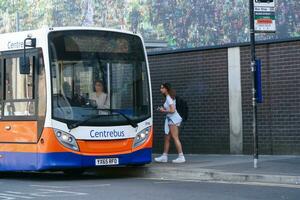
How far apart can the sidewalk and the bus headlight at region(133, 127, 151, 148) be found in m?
0.69

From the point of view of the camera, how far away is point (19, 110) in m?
14.0

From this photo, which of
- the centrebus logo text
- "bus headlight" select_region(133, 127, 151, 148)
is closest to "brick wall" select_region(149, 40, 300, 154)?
"bus headlight" select_region(133, 127, 151, 148)

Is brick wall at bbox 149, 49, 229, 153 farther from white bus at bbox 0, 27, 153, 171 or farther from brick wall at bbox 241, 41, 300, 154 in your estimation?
white bus at bbox 0, 27, 153, 171

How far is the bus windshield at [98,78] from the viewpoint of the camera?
13.6 metres

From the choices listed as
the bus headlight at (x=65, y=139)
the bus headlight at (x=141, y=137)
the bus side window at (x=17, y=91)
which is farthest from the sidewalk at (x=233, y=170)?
the bus side window at (x=17, y=91)

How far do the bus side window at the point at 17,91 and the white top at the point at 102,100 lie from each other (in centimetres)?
125

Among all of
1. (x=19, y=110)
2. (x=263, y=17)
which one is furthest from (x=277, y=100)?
(x=19, y=110)

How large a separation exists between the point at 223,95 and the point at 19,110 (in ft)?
19.3

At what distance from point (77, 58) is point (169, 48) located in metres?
5.94

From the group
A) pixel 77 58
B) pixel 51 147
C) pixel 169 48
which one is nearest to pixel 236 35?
pixel 169 48

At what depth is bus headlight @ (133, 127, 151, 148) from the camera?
47.0ft

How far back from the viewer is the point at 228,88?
17531 millimetres

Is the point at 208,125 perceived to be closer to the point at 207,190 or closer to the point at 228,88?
the point at 228,88

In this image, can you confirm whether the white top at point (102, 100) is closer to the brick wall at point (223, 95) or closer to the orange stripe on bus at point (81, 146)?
the orange stripe on bus at point (81, 146)
